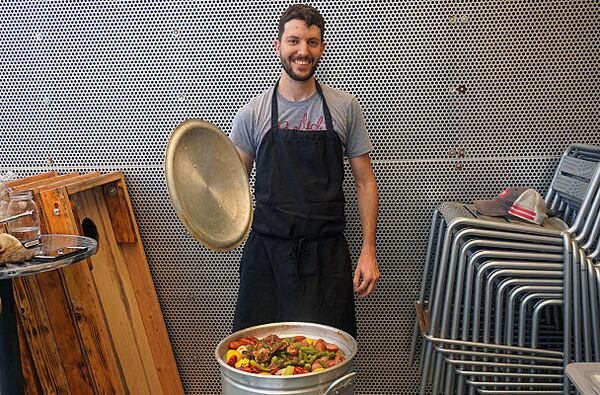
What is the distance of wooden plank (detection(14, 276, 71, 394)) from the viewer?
242cm

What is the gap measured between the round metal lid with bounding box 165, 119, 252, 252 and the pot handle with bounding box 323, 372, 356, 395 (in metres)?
0.58

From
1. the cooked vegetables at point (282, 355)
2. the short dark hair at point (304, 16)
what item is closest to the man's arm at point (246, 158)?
the short dark hair at point (304, 16)

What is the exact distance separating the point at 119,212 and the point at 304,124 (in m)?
1.09

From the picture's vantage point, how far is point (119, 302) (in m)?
2.88

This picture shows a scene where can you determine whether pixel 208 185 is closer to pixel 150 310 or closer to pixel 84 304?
pixel 84 304

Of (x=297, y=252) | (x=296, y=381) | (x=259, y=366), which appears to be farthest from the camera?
(x=297, y=252)

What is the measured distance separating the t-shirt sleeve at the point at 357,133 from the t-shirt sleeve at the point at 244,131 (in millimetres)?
411

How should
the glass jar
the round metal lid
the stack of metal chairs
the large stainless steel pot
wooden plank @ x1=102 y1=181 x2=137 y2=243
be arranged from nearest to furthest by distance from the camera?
the large stainless steel pot, the round metal lid, the glass jar, the stack of metal chairs, wooden plank @ x1=102 y1=181 x2=137 y2=243

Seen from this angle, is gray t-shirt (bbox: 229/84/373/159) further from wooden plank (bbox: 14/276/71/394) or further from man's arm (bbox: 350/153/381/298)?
wooden plank (bbox: 14/276/71/394)

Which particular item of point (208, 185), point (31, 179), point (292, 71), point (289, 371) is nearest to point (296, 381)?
point (289, 371)

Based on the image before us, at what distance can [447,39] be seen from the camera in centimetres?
281

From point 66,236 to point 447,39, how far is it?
6.13 feet

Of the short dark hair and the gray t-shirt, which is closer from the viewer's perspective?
the short dark hair

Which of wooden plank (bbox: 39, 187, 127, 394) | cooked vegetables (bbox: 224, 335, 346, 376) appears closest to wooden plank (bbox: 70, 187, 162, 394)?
wooden plank (bbox: 39, 187, 127, 394)
